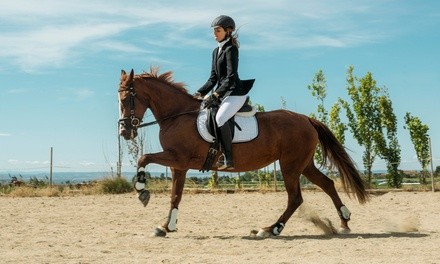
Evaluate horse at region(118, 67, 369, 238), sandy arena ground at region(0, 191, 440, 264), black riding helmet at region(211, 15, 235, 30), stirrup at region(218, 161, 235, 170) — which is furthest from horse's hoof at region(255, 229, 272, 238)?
black riding helmet at region(211, 15, 235, 30)

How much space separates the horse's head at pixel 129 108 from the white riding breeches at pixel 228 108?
1.19 meters

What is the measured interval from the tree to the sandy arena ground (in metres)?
12.5

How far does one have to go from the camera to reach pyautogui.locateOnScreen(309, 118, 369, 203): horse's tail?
1024cm

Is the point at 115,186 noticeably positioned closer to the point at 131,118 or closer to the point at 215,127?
the point at 131,118

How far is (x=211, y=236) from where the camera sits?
9320mm

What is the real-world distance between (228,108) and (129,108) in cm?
144

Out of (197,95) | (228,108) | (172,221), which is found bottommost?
(172,221)

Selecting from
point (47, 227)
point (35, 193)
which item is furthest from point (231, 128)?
point (35, 193)

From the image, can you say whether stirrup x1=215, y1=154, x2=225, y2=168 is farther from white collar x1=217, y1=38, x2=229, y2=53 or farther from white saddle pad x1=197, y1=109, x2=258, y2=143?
white collar x1=217, y1=38, x2=229, y2=53

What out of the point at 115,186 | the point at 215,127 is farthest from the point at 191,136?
the point at 115,186

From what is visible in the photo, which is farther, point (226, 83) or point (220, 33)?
point (220, 33)

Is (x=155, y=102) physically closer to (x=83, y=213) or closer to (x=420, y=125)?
(x=83, y=213)

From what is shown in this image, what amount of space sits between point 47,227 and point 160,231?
2629mm

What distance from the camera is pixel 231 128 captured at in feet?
30.5
